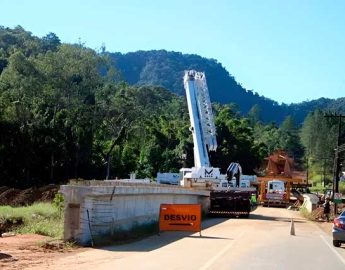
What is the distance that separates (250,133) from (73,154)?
4919cm

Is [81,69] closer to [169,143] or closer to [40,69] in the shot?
[40,69]

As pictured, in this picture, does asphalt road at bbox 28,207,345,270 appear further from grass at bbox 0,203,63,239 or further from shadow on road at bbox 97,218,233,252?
grass at bbox 0,203,63,239

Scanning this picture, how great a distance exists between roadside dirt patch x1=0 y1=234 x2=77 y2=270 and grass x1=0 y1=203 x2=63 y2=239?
81cm

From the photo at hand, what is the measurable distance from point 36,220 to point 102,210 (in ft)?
18.0

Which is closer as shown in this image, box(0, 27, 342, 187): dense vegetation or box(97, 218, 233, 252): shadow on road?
box(97, 218, 233, 252): shadow on road

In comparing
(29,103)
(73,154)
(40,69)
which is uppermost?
(40,69)

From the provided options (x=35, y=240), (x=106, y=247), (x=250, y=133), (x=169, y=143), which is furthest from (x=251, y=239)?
(x=250, y=133)

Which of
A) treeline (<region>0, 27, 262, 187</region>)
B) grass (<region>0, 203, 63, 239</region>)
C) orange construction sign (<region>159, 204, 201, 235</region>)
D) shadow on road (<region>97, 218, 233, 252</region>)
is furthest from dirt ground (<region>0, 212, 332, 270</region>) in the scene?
treeline (<region>0, 27, 262, 187</region>)

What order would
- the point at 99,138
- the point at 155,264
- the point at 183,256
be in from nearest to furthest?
1. the point at 155,264
2. the point at 183,256
3. the point at 99,138

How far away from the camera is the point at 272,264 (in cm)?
1631

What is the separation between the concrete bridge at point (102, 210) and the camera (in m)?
19.8

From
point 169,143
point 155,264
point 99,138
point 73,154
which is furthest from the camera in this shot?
point 169,143

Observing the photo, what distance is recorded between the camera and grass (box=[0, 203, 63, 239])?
22.1 meters

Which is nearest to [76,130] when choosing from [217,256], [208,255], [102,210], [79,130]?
[79,130]
